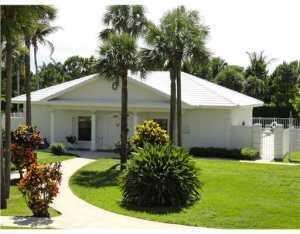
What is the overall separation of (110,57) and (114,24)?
1621cm

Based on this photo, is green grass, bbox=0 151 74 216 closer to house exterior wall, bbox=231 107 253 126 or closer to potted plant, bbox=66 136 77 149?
potted plant, bbox=66 136 77 149

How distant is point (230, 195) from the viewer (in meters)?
16.3

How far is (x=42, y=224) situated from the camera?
1229cm

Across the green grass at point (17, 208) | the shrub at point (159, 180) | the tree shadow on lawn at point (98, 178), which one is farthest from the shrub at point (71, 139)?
the shrub at point (159, 180)

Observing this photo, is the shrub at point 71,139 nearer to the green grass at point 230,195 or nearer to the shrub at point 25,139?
the green grass at point 230,195

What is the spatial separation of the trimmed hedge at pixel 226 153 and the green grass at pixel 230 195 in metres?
2.59

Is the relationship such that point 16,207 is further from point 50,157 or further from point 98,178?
point 50,157

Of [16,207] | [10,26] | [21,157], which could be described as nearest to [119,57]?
[21,157]

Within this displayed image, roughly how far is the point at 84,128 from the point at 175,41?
32.7 feet

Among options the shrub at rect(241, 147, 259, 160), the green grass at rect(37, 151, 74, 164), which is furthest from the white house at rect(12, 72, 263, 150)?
the green grass at rect(37, 151, 74, 164)

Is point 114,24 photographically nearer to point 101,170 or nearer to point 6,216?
point 101,170

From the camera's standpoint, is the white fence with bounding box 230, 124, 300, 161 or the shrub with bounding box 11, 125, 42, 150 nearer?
the shrub with bounding box 11, 125, 42, 150

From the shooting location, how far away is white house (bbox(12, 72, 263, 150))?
92.6ft

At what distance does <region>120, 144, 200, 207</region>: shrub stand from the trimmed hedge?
10405 mm
